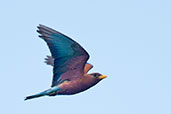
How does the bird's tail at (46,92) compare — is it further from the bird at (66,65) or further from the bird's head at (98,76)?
the bird's head at (98,76)

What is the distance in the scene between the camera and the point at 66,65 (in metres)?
17.5

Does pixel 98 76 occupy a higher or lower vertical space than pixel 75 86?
higher

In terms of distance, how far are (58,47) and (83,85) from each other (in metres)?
1.83

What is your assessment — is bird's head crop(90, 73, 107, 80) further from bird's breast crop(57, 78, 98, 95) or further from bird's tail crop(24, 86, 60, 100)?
bird's tail crop(24, 86, 60, 100)

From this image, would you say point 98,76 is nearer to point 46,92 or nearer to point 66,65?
point 66,65

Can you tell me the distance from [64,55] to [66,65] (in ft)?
1.53

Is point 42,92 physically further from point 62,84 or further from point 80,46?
point 80,46

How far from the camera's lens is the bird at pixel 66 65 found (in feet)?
55.4

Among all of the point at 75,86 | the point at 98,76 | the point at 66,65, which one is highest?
the point at 66,65

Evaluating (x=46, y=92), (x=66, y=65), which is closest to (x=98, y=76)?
(x=66, y=65)

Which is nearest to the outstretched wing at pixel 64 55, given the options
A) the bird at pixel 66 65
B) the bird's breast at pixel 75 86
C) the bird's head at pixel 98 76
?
the bird at pixel 66 65

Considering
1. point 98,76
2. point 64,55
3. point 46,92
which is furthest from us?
point 98,76

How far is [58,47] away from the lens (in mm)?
16969

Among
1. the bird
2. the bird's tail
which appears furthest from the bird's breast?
the bird's tail
